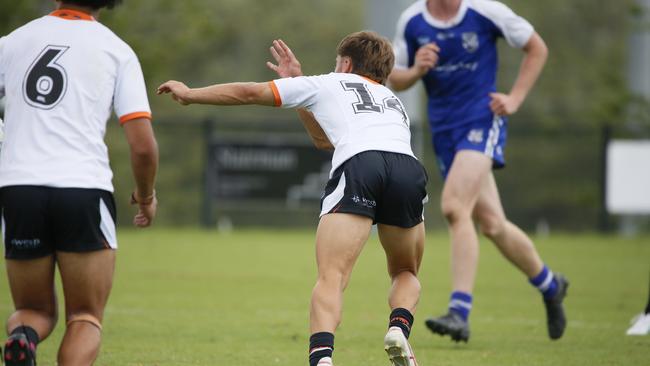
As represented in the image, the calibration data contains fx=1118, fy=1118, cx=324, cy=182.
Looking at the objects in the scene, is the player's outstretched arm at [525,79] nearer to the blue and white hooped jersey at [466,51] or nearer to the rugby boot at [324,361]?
the blue and white hooped jersey at [466,51]

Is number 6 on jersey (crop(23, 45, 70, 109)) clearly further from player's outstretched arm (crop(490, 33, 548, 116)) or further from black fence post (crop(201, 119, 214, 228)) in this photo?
black fence post (crop(201, 119, 214, 228))

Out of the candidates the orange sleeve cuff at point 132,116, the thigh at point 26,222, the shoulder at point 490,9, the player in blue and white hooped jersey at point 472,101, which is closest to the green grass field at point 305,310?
the player in blue and white hooped jersey at point 472,101

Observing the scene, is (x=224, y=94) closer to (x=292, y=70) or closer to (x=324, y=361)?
(x=292, y=70)

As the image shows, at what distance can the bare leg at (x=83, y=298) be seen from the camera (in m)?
4.56

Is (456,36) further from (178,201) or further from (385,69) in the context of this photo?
(178,201)

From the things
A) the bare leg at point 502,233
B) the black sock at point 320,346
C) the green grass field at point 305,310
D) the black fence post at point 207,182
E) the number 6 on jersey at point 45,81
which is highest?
the number 6 on jersey at point 45,81

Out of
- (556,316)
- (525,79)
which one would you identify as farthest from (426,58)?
(556,316)

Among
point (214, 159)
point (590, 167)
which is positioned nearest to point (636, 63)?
point (590, 167)

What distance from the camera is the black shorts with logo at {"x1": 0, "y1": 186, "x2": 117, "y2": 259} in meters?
4.46

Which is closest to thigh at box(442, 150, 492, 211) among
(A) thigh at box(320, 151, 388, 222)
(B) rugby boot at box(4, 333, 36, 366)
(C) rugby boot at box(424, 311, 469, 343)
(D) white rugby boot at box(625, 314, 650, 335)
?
(C) rugby boot at box(424, 311, 469, 343)

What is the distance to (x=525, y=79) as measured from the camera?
27.0 feet

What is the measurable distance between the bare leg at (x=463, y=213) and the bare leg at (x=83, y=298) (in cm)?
348

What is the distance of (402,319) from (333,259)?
545 mm

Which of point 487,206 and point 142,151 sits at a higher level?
point 142,151
